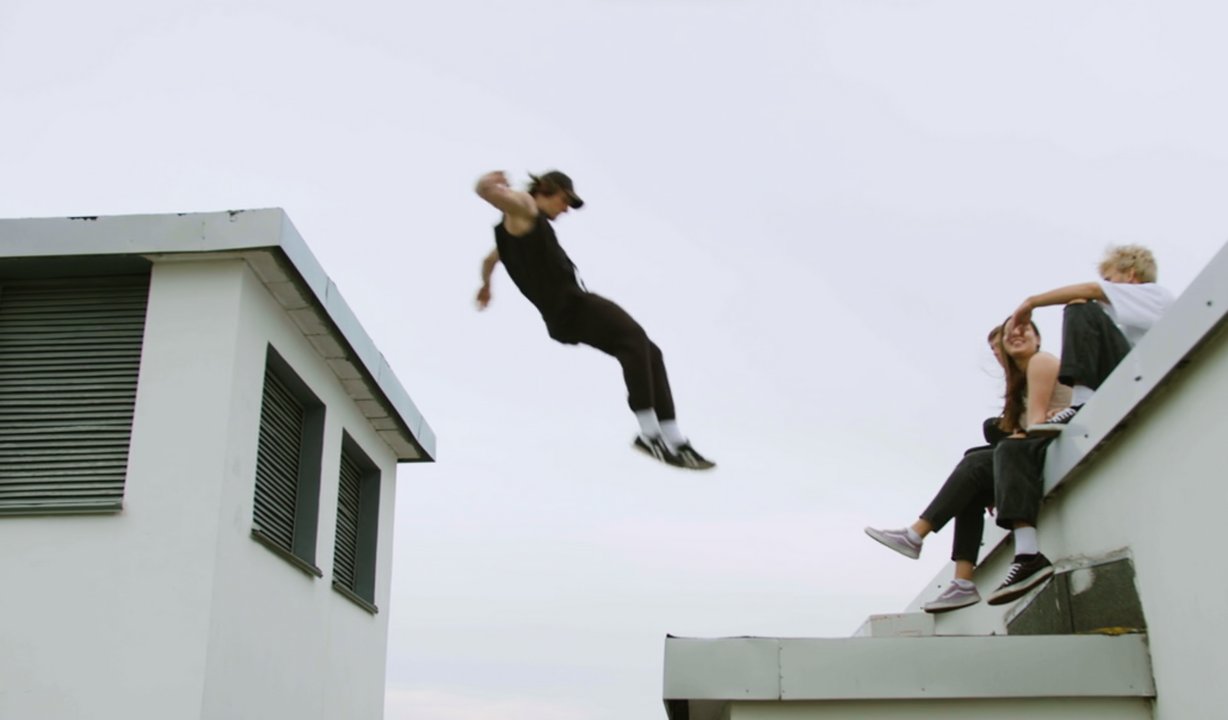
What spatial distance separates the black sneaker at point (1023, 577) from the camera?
6.01m

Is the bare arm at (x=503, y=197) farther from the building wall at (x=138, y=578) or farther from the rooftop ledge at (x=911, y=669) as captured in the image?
the building wall at (x=138, y=578)

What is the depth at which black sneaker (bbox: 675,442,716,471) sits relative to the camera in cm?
524

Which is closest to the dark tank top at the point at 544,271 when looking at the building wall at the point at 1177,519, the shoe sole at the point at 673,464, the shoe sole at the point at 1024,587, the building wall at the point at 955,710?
the shoe sole at the point at 673,464

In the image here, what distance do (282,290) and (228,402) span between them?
0.99 m

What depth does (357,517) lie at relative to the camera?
11.3 meters

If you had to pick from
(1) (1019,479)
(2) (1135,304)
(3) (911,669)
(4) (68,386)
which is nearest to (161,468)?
(4) (68,386)

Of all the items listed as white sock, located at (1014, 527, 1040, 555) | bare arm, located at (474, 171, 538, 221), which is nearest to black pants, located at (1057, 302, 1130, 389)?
white sock, located at (1014, 527, 1040, 555)

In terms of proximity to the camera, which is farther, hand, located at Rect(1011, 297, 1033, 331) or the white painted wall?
the white painted wall

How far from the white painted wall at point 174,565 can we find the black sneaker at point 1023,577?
432 centimetres

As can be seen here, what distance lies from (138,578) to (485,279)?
10.8 ft

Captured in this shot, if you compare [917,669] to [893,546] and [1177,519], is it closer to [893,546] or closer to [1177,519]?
[1177,519]

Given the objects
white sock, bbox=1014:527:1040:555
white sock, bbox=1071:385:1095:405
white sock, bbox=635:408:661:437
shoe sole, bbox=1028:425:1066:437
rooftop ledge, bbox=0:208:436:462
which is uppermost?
rooftop ledge, bbox=0:208:436:462

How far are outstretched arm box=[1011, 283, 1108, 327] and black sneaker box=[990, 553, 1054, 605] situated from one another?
49.6 inches

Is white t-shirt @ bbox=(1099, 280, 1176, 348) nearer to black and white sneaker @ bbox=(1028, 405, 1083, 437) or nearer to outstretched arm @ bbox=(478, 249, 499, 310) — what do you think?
black and white sneaker @ bbox=(1028, 405, 1083, 437)
